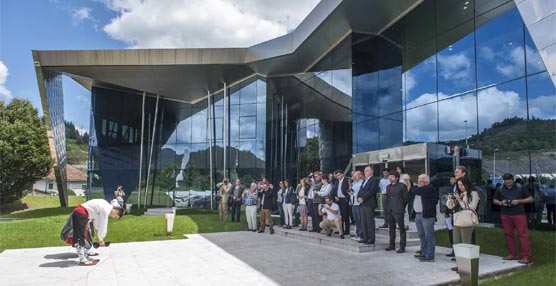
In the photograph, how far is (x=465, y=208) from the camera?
681 cm

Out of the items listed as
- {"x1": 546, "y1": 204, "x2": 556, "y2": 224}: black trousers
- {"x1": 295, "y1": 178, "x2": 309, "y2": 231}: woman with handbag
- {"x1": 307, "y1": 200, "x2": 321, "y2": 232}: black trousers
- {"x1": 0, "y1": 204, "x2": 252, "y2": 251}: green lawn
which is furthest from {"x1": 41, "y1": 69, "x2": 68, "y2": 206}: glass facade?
{"x1": 546, "y1": 204, "x2": 556, "y2": 224}: black trousers

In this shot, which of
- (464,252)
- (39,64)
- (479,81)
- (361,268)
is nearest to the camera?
(464,252)

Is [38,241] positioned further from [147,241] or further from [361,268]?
[361,268]

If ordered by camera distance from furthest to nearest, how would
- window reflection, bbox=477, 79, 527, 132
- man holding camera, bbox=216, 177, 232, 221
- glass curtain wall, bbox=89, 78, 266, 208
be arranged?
glass curtain wall, bbox=89, 78, 266, 208 → man holding camera, bbox=216, 177, 232, 221 → window reflection, bbox=477, 79, 527, 132

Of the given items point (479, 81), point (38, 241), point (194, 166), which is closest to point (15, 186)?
point (194, 166)

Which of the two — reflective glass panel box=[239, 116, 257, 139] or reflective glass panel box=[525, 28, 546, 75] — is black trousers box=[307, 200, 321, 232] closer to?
reflective glass panel box=[525, 28, 546, 75]

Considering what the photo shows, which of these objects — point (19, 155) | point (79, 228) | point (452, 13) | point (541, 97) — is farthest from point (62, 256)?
point (19, 155)

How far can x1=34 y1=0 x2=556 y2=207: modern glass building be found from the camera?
10641 mm

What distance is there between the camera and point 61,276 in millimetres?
6613

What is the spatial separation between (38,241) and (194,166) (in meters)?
14.7

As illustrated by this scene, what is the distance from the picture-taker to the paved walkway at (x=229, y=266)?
6.36m

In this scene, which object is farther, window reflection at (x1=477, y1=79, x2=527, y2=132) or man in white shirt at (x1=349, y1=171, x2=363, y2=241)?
window reflection at (x1=477, y1=79, x2=527, y2=132)

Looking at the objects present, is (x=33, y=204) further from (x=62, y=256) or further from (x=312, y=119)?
(x=62, y=256)

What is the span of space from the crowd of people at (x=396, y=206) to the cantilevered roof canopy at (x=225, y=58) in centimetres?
661
